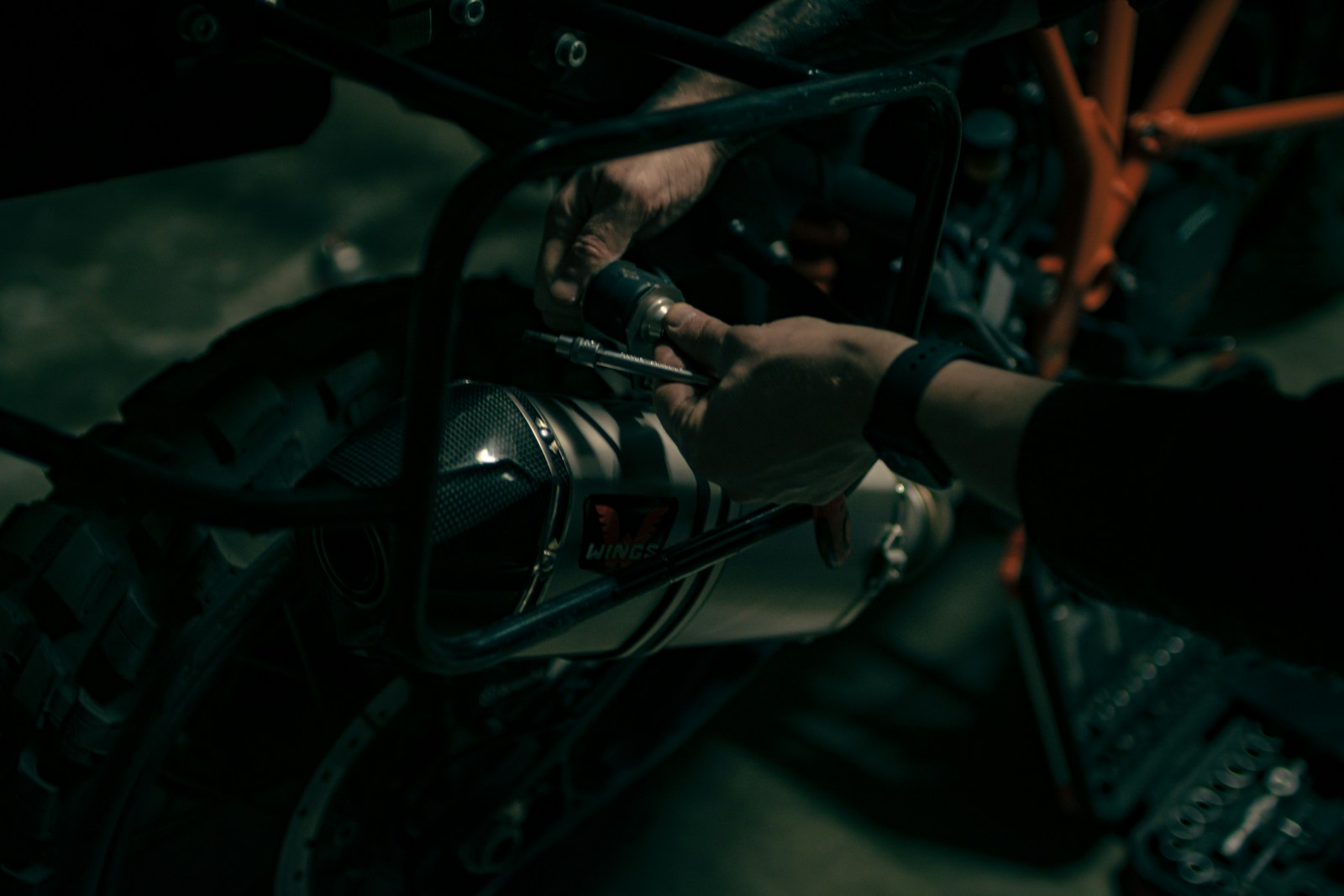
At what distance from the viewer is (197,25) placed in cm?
71

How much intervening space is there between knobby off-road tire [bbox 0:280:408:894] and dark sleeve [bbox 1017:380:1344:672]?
0.57 metres

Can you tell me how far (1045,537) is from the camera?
A: 60cm

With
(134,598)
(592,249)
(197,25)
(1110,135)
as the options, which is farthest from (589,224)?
(1110,135)

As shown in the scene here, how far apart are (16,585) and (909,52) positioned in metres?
0.86

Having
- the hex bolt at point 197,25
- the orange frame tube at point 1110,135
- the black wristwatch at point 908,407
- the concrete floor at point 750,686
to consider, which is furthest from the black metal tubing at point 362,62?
the orange frame tube at point 1110,135

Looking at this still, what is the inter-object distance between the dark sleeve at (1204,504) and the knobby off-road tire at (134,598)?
57cm

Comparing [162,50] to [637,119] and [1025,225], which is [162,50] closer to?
[637,119]

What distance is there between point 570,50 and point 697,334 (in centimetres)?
33

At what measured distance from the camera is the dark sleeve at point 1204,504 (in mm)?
530

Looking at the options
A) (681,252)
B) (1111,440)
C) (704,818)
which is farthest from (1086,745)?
(1111,440)

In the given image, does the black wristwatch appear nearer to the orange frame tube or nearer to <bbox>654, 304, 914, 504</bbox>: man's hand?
<bbox>654, 304, 914, 504</bbox>: man's hand

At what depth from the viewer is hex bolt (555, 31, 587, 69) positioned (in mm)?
930

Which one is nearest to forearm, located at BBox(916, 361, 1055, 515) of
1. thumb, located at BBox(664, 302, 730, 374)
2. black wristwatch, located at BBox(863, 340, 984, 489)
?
black wristwatch, located at BBox(863, 340, 984, 489)

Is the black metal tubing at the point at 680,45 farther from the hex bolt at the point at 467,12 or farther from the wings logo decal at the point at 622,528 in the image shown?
the wings logo decal at the point at 622,528
